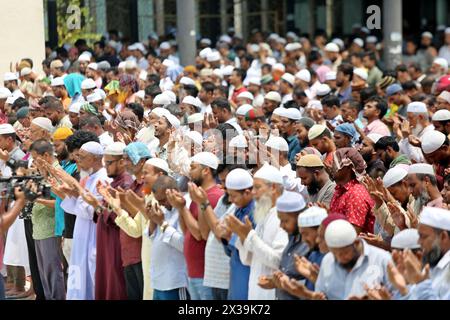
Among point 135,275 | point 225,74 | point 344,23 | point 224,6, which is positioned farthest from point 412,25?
point 135,275

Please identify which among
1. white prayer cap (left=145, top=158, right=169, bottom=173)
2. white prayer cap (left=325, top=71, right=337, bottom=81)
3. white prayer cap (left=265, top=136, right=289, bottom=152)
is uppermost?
white prayer cap (left=145, top=158, right=169, bottom=173)

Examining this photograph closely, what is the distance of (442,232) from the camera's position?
812 cm

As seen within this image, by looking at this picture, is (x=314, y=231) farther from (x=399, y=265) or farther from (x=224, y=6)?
(x=224, y=6)

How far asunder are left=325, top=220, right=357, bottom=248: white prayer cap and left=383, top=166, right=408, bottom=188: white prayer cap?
87.8 inches

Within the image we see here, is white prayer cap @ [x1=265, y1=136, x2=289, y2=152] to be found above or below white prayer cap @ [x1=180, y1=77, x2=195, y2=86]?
above

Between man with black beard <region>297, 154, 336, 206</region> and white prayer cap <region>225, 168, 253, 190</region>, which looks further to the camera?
man with black beard <region>297, 154, 336, 206</region>

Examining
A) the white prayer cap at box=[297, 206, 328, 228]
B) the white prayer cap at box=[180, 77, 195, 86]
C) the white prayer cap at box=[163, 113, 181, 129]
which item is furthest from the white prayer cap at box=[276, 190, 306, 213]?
the white prayer cap at box=[180, 77, 195, 86]

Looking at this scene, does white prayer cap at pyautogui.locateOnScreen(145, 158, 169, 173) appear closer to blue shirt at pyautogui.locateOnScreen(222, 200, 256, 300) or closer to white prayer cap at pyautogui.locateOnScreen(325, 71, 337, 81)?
blue shirt at pyautogui.locateOnScreen(222, 200, 256, 300)

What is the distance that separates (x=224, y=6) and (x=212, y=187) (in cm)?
1990

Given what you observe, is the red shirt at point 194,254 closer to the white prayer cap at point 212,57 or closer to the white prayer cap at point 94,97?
the white prayer cap at point 94,97

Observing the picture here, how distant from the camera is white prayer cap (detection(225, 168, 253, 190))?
911cm

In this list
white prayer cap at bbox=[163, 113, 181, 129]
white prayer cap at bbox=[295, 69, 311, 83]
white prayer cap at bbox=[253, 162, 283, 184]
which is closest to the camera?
white prayer cap at bbox=[253, 162, 283, 184]

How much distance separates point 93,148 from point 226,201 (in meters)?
1.72

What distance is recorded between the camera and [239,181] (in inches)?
359
